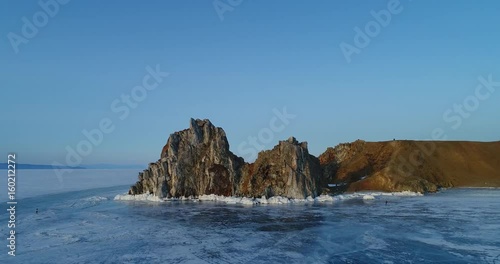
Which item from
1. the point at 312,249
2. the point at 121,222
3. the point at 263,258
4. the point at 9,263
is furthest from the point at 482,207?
the point at 9,263

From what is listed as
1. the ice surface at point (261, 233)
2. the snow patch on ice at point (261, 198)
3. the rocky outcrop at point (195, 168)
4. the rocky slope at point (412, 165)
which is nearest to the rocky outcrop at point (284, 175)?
the snow patch on ice at point (261, 198)

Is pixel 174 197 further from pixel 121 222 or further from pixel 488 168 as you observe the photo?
pixel 488 168

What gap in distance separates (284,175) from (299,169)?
230 centimetres

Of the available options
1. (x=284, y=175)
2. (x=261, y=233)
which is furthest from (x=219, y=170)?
(x=261, y=233)

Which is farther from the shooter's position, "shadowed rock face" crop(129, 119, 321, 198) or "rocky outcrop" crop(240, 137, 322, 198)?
"shadowed rock face" crop(129, 119, 321, 198)

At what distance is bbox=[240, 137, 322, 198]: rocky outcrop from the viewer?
54531 mm

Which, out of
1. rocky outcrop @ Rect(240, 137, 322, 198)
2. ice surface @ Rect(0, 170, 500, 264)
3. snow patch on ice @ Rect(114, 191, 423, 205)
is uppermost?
rocky outcrop @ Rect(240, 137, 322, 198)

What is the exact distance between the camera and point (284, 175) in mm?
55406

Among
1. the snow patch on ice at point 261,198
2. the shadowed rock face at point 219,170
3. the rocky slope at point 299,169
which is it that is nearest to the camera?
the snow patch on ice at point 261,198

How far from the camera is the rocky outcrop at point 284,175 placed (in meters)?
54.5

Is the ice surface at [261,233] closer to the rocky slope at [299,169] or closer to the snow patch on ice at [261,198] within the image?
the snow patch on ice at [261,198]

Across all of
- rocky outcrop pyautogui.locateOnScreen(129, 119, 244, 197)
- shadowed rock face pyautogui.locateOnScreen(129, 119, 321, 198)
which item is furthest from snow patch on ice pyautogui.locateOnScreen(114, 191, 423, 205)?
rocky outcrop pyautogui.locateOnScreen(129, 119, 244, 197)

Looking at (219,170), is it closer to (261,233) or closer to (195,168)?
(195,168)

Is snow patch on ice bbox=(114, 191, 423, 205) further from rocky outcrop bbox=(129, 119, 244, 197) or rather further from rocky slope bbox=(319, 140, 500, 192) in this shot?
rocky slope bbox=(319, 140, 500, 192)
